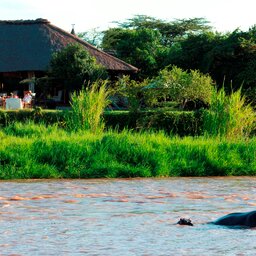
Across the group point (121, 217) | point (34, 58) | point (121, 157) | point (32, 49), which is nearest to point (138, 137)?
point (121, 157)

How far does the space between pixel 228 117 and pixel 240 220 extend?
9.12 m

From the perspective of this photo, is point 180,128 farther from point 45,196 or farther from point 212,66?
point 212,66

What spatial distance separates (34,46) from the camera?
140ft

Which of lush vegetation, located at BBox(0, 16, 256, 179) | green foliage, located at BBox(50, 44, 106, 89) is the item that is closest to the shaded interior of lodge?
green foliage, located at BBox(50, 44, 106, 89)

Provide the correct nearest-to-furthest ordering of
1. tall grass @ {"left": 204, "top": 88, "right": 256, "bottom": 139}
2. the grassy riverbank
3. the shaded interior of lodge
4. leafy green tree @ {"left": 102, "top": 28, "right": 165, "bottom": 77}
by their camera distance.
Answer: the grassy riverbank < tall grass @ {"left": 204, "top": 88, "right": 256, "bottom": 139} < the shaded interior of lodge < leafy green tree @ {"left": 102, "top": 28, "right": 165, "bottom": 77}

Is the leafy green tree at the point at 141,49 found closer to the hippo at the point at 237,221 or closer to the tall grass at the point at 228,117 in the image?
the tall grass at the point at 228,117

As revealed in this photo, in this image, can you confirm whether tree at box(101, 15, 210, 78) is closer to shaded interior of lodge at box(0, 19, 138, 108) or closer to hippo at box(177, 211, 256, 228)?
shaded interior of lodge at box(0, 19, 138, 108)

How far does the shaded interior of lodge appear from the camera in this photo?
38.9 m

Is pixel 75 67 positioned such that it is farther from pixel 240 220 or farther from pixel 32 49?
pixel 240 220

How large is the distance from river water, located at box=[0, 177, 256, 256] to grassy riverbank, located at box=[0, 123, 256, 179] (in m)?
0.79

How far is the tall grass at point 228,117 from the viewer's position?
51.4 ft

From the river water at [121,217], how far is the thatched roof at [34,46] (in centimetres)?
2993

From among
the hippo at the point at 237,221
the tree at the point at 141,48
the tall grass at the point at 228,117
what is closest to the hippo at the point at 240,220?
the hippo at the point at 237,221

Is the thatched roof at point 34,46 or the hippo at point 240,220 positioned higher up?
the thatched roof at point 34,46
